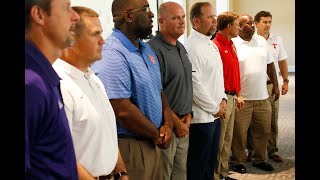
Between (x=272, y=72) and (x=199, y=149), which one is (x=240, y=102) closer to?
(x=272, y=72)

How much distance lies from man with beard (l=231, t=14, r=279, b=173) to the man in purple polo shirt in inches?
123

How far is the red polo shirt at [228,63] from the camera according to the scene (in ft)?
12.0

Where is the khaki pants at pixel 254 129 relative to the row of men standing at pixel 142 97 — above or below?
below

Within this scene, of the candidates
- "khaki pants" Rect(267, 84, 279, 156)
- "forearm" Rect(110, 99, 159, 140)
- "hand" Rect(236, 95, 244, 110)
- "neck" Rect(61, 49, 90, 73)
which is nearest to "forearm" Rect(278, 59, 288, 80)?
"khaki pants" Rect(267, 84, 279, 156)

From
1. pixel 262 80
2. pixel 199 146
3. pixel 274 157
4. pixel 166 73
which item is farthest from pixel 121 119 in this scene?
pixel 274 157

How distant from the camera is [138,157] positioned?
2.20 metres

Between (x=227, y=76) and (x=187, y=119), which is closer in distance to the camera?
(x=187, y=119)

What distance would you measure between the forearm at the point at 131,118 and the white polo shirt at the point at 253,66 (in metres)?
2.16

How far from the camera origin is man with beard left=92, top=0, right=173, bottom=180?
2.11 m

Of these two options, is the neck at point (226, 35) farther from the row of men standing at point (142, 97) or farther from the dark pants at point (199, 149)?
the dark pants at point (199, 149)

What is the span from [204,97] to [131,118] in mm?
1105

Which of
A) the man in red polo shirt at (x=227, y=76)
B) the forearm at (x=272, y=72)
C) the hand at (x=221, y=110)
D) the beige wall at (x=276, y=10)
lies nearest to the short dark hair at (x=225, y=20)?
the man in red polo shirt at (x=227, y=76)

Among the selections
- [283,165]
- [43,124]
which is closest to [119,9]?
[43,124]
